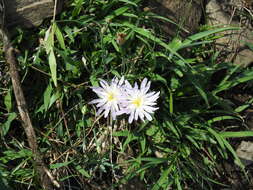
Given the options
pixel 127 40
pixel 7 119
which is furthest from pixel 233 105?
pixel 7 119

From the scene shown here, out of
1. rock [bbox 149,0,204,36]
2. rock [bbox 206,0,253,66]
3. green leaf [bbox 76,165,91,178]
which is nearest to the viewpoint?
green leaf [bbox 76,165,91,178]

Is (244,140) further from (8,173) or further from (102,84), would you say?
(8,173)

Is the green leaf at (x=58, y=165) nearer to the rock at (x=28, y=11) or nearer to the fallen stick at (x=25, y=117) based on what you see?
the fallen stick at (x=25, y=117)

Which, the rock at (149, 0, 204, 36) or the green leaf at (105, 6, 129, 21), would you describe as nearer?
the green leaf at (105, 6, 129, 21)

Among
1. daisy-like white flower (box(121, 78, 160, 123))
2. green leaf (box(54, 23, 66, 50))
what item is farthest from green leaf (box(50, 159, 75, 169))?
green leaf (box(54, 23, 66, 50))

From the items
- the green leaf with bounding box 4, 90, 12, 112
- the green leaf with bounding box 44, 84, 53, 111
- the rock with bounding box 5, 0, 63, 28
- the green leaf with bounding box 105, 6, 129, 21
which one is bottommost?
the green leaf with bounding box 4, 90, 12, 112

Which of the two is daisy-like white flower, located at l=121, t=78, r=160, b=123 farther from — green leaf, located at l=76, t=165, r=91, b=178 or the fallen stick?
the fallen stick

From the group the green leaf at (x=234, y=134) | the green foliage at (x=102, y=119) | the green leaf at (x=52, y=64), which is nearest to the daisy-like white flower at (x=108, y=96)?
the green foliage at (x=102, y=119)

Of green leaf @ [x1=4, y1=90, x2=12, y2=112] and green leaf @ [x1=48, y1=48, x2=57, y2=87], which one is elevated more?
green leaf @ [x1=48, y1=48, x2=57, y2=87]
